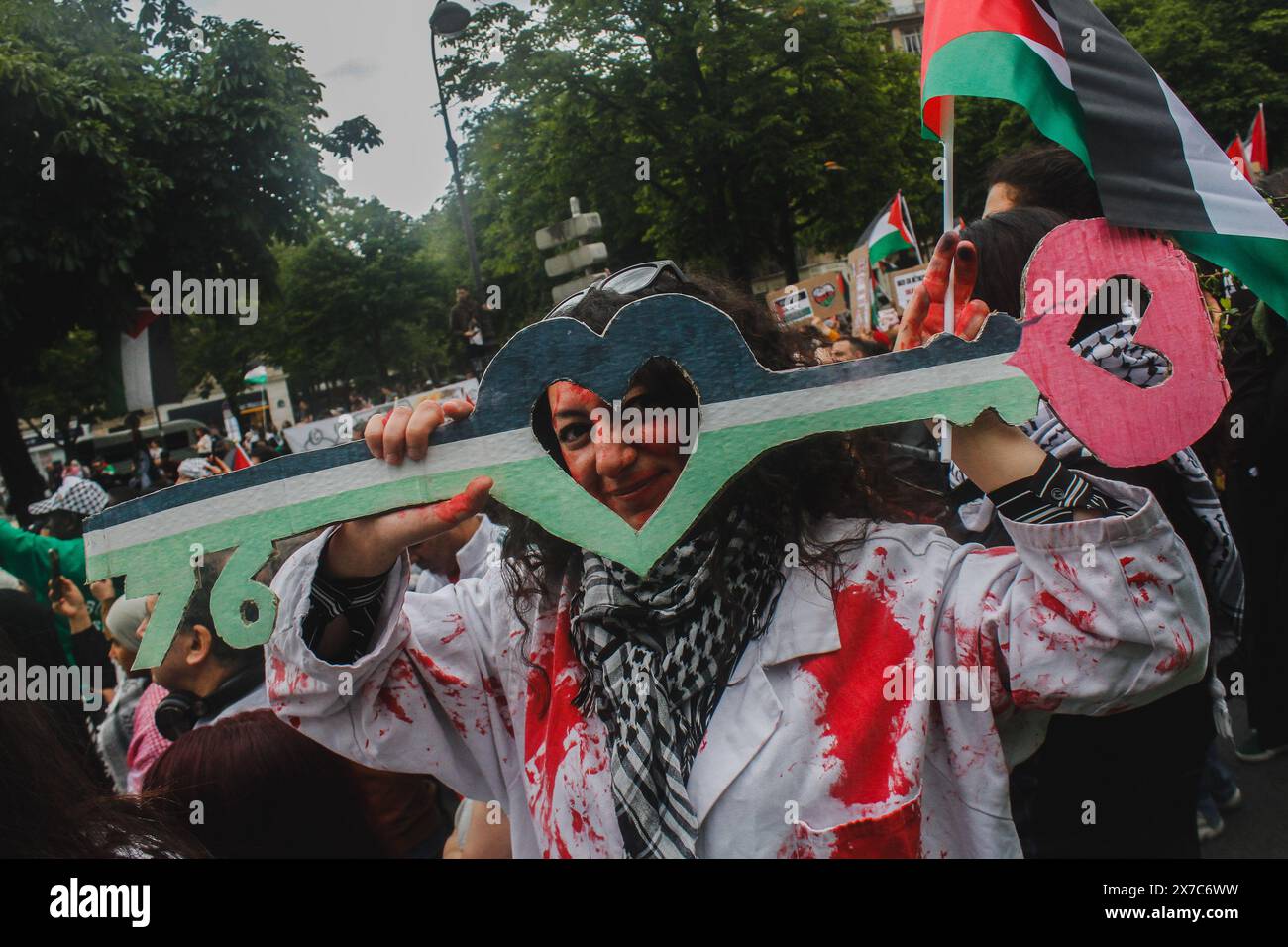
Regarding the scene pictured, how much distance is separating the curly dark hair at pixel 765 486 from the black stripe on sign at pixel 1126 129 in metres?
0.51

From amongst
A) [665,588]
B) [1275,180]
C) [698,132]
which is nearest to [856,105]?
[698,132]

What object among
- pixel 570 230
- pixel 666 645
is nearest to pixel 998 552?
pixel 666 645

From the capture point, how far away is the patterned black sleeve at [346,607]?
129 centimetres

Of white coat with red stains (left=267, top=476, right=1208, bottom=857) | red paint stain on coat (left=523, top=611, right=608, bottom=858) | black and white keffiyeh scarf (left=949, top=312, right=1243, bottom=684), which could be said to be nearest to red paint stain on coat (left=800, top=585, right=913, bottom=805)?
white coat with red stains (left=267, top=476, right=1208, bottom=857)

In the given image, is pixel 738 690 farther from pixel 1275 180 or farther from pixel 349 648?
pixel 1275 180

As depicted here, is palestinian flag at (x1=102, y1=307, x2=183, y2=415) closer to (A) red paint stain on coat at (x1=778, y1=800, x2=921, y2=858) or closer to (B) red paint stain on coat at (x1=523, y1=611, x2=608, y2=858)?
(B) red paint stain on coat at (x1=523, y1=611, x2=608, y2=858)

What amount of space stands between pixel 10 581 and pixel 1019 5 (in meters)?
3.71

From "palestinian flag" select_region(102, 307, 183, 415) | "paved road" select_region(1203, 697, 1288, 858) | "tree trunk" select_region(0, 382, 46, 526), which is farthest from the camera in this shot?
"tree trunk" select_region(0, 382, 46, 526)

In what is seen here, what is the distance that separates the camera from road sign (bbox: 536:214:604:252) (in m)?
6.05

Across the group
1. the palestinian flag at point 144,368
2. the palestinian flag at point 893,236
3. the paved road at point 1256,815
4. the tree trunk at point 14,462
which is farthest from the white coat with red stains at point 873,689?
the tree trunk at point 14,462

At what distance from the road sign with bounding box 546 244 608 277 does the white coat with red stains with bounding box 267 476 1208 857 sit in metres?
4.59

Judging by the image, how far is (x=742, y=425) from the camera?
1.16m

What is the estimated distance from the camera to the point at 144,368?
5422 millimetres

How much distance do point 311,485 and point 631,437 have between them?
0.46 metres
